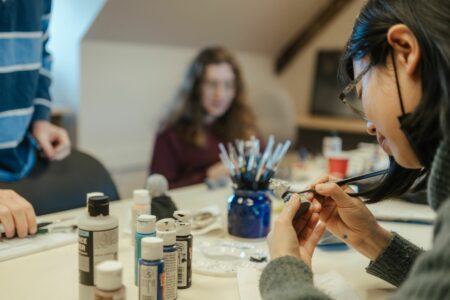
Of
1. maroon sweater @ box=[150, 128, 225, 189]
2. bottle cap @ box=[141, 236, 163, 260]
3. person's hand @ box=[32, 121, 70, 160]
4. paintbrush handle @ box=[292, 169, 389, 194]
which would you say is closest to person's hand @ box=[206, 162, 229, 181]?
maroon sweater @ box=[150, 128, 225, 189]

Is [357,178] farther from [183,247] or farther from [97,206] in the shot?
[97,206]

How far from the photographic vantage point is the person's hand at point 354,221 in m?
0.98

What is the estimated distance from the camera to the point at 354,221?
100 cm

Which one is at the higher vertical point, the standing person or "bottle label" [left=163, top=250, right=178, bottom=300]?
the standing person

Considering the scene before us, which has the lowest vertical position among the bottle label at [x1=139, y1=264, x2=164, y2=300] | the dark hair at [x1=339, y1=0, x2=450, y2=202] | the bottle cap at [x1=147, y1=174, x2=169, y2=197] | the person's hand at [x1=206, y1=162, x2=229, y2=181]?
the person's hand at [x1=206, y1=162, x2=229, y2=181]

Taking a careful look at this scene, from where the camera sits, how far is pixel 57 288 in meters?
0.88

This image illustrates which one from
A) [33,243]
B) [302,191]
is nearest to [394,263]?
[302,191]

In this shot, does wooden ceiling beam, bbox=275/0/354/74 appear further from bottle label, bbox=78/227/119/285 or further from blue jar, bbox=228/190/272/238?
bottle label, bbox=78/227/119/285

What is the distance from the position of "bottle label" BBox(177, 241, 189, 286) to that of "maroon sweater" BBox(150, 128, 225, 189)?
1.24 m

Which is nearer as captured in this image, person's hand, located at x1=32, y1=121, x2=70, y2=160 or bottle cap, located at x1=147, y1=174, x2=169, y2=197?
bottle cap, located at x1=147, y1=174, x2=169, y2=197

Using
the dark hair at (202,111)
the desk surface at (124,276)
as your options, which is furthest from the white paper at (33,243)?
the dark hair at (202,111)

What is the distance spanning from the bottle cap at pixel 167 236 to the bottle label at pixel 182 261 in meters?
0.07

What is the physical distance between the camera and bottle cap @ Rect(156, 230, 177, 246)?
31.4 inches

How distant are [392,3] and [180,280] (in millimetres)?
601
